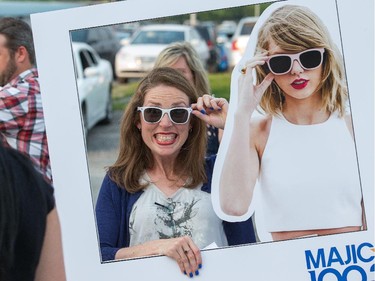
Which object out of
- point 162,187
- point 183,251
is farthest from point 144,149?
point 183,251

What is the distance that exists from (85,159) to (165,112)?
295 millimetres

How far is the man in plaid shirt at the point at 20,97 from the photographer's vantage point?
10.2ft

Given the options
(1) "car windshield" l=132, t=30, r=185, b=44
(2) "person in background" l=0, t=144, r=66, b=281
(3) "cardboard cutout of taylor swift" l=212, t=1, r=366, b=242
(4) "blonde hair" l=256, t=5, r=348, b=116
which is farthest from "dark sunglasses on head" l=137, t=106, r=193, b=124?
(1) "car windshield" l=132, t=30, r=185, b=44

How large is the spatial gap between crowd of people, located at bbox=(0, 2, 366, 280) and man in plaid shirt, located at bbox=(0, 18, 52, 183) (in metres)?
0.41

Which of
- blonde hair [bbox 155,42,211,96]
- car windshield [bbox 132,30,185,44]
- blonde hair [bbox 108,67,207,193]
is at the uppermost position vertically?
car windshield [bbox 132,30,185,44]

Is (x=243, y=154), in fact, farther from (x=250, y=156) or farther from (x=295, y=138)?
(x=295, y=138)

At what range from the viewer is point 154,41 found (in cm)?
1087

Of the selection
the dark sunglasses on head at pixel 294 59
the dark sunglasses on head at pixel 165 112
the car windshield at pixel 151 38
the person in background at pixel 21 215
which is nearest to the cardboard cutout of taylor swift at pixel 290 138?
the dark sunglasses on head at pixel 294 59

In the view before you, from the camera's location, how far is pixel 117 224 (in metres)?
2.87

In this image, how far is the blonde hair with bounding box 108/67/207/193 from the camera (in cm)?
289

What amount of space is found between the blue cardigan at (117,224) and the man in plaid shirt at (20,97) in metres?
0.33

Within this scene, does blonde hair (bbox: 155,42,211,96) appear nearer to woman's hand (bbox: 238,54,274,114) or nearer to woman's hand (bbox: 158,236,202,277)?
woman's hand (bbox: 238,54,274,114)

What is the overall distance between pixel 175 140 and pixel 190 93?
157mm

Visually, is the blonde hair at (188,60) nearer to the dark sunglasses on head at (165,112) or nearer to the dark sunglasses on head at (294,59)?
the dark sunglasses on head at (165,112)
